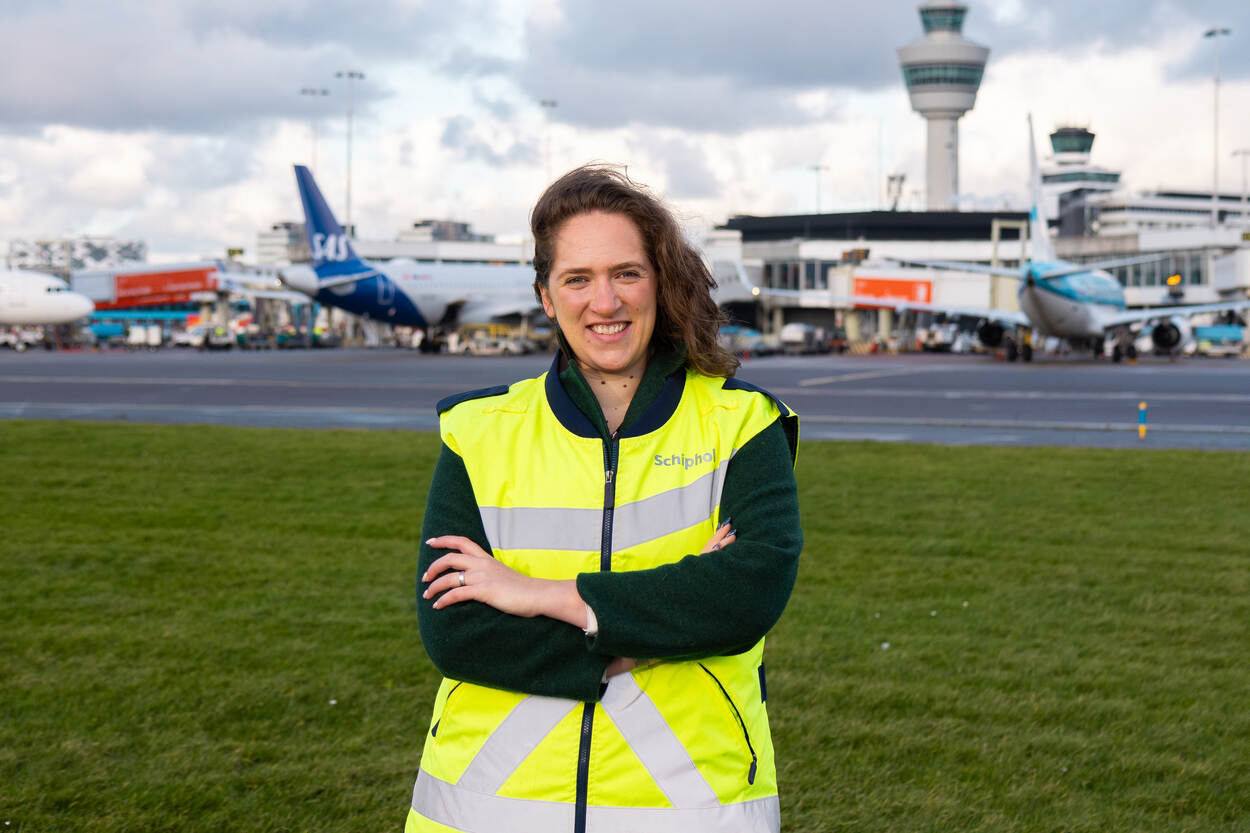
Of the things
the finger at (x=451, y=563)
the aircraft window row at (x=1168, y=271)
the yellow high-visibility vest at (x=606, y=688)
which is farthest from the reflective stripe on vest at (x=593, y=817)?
the aircraft window row at (x=1168, y=271)

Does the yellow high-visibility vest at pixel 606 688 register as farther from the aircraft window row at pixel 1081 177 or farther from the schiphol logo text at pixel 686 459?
the aircraft window row at pixel 1081 177

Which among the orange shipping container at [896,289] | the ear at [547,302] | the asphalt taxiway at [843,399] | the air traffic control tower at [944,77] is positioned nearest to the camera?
the ear at [547,302]

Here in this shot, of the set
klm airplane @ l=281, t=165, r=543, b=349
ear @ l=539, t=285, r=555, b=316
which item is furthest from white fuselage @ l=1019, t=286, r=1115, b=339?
ear @ l=539, t=285, r=555, b=316

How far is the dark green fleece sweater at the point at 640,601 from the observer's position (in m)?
2.25

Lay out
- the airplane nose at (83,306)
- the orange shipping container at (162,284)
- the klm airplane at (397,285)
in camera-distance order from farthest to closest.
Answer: the orange shipping container at (162,284) → the airplane nose at (83,306) → the klm airplane at (397,285)

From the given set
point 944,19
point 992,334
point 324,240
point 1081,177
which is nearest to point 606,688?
point 324,240

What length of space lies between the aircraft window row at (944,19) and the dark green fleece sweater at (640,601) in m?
161

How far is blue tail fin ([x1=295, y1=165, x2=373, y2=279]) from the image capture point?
4909 centimetres

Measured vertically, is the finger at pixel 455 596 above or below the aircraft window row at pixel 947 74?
below

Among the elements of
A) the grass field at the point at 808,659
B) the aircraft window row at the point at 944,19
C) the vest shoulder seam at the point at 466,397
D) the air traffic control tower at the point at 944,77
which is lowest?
the grass field at the point at 808,659

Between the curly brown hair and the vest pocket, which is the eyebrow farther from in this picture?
the vest pocket

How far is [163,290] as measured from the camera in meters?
102

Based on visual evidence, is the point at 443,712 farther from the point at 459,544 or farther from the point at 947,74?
the point at 947,74

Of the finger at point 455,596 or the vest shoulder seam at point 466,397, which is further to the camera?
the vest shoulder seam at point 466,397
